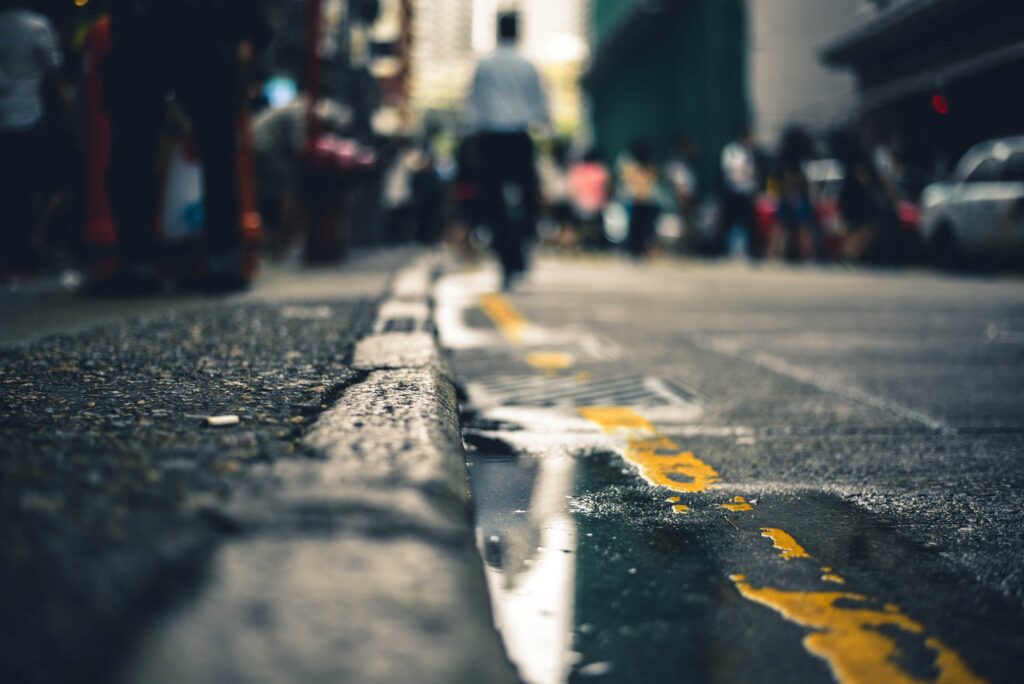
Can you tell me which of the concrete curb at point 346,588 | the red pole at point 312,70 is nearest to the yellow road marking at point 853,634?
the concrete curb at point 346,588

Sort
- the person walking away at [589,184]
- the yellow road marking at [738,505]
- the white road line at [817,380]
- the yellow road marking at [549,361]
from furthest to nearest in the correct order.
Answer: the person walking away at [589,184], the yellow road marking at [549,361], the white road line at [817,380], the yellow road marking at [738,505]

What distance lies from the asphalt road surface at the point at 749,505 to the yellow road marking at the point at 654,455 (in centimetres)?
1

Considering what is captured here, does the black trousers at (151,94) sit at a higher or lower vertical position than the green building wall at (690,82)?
lower

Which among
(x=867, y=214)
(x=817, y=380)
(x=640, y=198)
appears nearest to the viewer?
(x=817, y=380)

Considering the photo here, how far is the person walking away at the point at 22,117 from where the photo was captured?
7.98 m

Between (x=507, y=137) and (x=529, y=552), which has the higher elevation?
(x=507, y=137)

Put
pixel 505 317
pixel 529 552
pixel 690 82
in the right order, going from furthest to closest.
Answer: pixel 690 82
pixel 505 317
pixel 529 552

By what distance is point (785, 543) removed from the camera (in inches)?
93.9

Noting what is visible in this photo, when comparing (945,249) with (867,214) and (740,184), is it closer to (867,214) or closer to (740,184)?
(867,214)

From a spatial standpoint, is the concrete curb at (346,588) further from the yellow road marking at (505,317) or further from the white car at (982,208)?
the white car at (982,208)

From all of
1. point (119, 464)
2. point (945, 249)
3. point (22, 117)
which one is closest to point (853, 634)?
point (119, 464)

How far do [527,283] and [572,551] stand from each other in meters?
9.40

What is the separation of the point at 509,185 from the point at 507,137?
1.39ft

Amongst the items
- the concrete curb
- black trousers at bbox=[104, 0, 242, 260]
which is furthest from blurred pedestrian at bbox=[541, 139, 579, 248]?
the concrete curb
